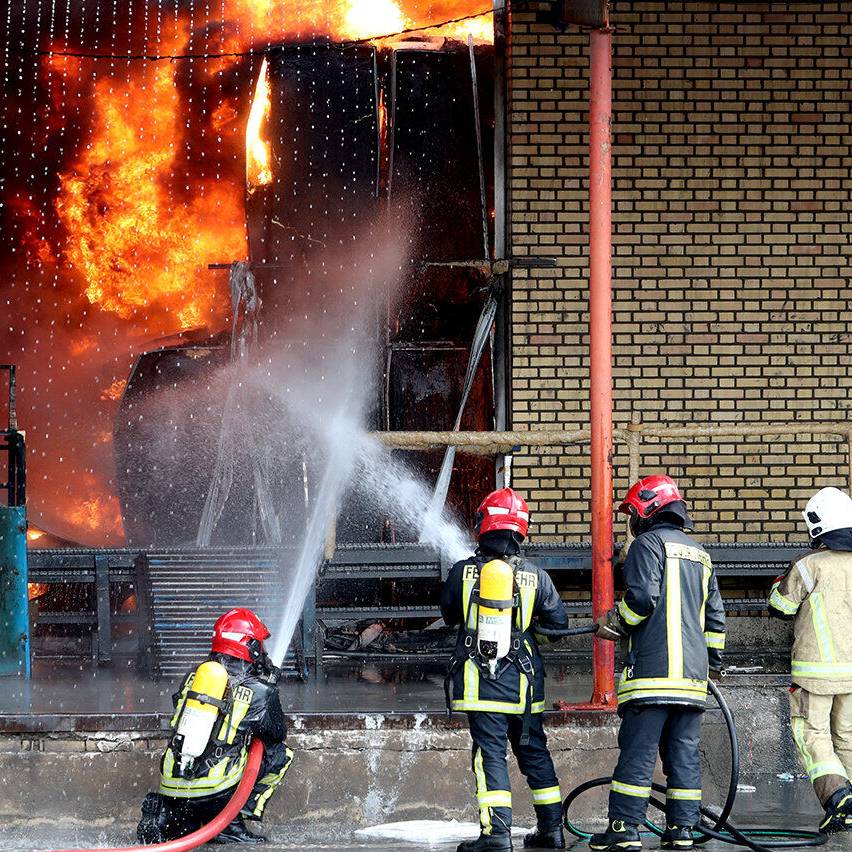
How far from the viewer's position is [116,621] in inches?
351

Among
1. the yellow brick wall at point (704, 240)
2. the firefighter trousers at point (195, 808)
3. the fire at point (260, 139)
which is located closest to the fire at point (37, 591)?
the fire at point (260, 139)

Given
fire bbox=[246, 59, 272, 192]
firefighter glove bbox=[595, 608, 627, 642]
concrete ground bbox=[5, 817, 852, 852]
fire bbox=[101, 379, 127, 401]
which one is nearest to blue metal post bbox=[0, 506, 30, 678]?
concrete ground bbox=[5, 817, 852, 852]

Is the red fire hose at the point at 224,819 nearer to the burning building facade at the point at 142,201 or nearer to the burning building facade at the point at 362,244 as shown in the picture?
the burning building facade at the point at 362,244

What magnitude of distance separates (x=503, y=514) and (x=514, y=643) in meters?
0.59

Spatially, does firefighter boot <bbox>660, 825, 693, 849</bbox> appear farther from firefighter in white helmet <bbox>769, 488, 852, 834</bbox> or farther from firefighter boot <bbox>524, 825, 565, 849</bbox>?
firefighter in white helmet <bbox>769, 488, 852, 834</bbox>

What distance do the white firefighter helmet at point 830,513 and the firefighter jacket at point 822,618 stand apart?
14cm

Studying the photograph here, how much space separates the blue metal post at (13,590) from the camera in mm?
8234

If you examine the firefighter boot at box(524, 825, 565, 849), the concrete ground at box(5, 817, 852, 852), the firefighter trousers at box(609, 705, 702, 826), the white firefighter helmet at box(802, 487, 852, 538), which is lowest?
the concrete ground at box(5, 817, 852, 852)

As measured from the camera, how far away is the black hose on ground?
588cm

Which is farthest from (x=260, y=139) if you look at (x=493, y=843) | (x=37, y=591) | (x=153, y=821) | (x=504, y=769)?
(x=493, y=843)

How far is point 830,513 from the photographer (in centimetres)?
661

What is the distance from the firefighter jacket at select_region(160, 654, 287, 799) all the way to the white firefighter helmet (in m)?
2.81

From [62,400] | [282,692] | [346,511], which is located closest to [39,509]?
[62,400]

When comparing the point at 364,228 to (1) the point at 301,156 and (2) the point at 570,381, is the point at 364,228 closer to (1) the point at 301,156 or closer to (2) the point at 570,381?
(1) the point at 301,156
